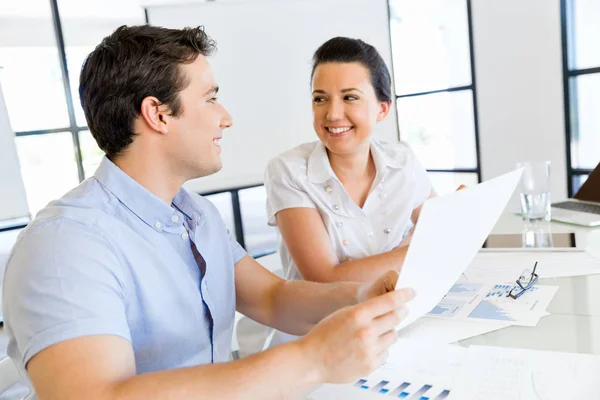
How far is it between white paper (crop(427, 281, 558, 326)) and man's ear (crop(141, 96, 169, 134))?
677 mm

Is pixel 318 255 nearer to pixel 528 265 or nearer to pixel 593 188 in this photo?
pixel 528 265

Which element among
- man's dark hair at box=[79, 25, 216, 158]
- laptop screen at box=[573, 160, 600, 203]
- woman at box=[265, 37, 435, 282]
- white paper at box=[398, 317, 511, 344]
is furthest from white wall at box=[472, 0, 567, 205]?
man's dark hair at box=[79, 25, 216, 158]

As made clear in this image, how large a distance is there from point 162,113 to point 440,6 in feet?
12.7

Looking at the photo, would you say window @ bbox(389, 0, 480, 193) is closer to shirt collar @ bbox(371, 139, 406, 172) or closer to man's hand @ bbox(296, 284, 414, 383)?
shirt collar @ bbox(371, 139, 406, 172)

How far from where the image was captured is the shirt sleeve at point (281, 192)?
1.49 m

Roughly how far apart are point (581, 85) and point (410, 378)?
10.6 ft

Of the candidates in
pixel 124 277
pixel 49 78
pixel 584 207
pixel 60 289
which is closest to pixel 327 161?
pixel 124 277

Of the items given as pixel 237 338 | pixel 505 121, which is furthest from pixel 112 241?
pixel 505 121

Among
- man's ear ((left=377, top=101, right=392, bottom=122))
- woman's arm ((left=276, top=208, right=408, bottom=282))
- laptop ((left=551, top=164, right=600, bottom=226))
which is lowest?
laptop ((left=551, top=164, right=600, bottom=226))

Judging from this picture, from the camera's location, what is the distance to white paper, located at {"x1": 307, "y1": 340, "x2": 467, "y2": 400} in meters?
0.77

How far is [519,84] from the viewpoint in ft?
12.0

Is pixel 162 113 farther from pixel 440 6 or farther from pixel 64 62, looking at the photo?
pixel 440 6

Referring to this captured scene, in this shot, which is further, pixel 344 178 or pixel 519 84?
pixel 519 84

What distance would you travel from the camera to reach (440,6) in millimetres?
4250
